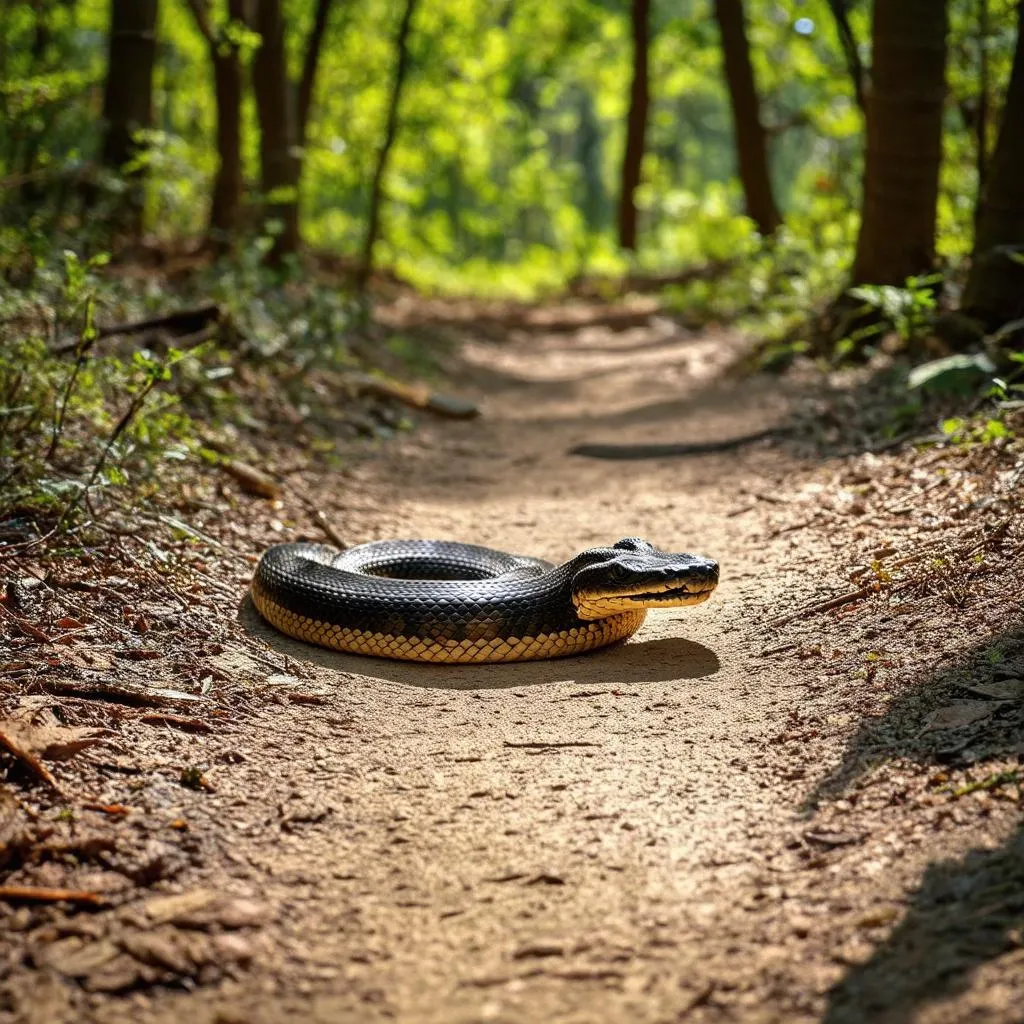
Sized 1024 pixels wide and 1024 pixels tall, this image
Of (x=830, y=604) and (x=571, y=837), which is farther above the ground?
(x=830, y=604)

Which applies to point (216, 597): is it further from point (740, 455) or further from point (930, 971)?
point (740, 455)

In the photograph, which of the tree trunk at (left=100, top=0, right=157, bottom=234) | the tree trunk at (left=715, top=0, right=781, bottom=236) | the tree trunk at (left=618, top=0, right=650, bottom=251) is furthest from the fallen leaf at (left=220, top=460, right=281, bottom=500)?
the tree trunk at (left=618, top=0, right=650, bottom=251)

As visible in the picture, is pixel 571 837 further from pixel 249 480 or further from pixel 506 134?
pixel 506 134

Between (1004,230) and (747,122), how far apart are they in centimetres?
960

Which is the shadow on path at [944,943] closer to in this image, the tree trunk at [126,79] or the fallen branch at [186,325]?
the fallen branch at [186,325]

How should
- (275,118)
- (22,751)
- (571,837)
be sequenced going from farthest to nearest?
(275,118)
(22,751)
(571,837)

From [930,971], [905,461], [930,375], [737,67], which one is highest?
[737,67]

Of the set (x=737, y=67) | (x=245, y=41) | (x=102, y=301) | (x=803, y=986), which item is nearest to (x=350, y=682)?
(x=803, y=986)

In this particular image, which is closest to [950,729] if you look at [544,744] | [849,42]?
[544,744]

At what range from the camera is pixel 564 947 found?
290 centimetres

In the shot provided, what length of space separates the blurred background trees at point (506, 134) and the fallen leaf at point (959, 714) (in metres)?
5.56

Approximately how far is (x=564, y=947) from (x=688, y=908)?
14.7 inches

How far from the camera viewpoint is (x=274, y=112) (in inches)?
562

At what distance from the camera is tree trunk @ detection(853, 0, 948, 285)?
32.7 feet
